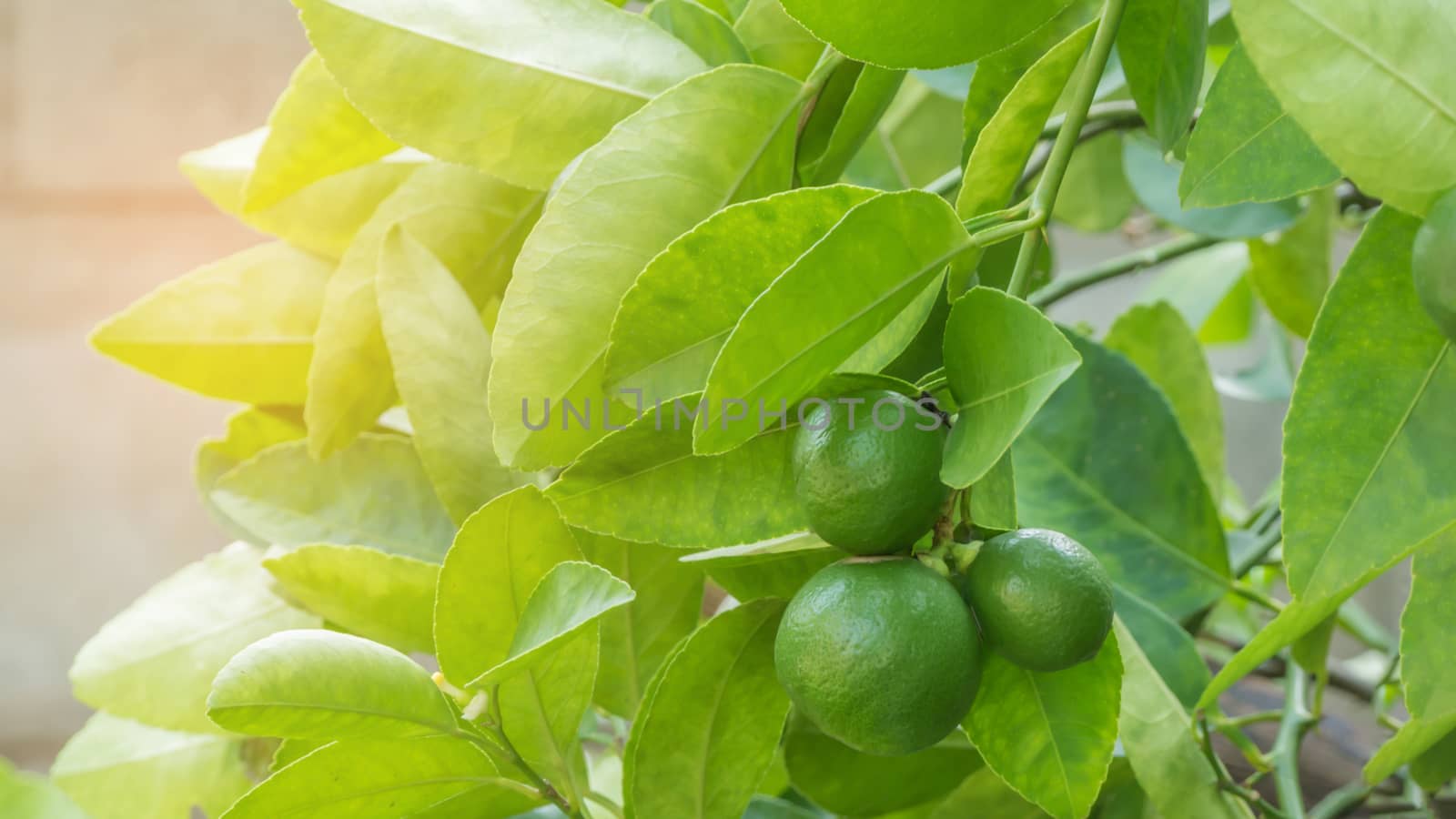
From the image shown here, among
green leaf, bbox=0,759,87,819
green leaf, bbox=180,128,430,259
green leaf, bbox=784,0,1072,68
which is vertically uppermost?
green leaf, bbox=784,0,1072,68

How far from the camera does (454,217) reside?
17.2 inches

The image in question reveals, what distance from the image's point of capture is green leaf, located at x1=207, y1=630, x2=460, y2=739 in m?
0.27

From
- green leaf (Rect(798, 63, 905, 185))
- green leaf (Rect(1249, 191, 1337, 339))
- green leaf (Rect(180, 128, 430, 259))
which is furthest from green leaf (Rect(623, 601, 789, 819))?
green leaf (Rect(1249, 191, 1337, 339))

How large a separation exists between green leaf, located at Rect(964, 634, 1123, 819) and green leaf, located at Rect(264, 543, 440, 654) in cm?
19

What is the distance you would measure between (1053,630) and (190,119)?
4.85 feet

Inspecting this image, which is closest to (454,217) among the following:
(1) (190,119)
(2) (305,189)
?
(2) (305,189)

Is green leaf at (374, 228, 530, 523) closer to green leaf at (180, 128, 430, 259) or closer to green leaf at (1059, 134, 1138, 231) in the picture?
green leaf at (180, 128, 430, 259)

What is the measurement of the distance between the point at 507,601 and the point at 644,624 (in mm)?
87

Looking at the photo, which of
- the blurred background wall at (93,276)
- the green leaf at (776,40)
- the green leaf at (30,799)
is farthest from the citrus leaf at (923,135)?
the blurred background wall at (93,276)

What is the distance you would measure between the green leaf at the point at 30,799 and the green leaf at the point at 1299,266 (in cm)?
52

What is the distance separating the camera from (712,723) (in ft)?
1.11

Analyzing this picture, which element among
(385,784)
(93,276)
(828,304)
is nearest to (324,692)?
(385,784)

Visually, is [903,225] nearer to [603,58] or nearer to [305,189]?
[603,58]

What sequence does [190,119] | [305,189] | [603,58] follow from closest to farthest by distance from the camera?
1. [603,58]
2. [305,189]
3. [190,119]
